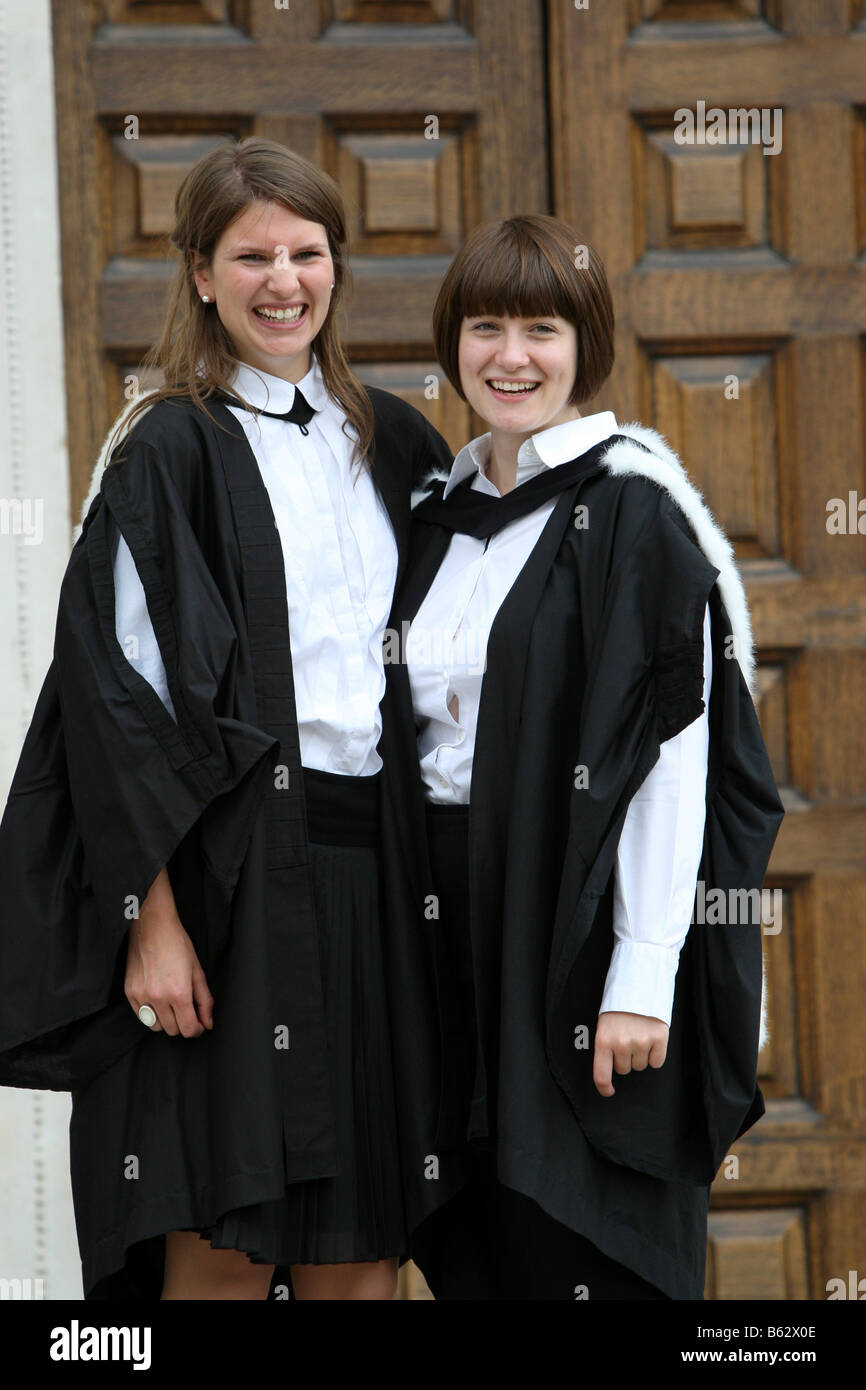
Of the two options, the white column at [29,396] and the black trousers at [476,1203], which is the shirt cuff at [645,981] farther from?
the white column at [29,396]

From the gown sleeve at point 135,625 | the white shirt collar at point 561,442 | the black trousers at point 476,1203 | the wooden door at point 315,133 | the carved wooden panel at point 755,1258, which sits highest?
the wooden door at point 315,133

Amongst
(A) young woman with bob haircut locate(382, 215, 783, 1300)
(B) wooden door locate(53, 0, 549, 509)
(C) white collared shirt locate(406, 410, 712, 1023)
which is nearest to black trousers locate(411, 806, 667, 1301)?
(A) young woman with bob haircut locate(382, 215, 783, 1300)

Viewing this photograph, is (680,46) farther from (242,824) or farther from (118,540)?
(242,824)

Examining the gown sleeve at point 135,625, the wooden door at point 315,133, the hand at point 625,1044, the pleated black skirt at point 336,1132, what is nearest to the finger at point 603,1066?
the hand at point 625,1044

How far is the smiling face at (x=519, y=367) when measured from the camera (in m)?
A: 2.39

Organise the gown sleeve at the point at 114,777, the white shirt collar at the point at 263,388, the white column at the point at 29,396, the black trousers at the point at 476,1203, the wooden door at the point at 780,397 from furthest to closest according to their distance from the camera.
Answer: the wooden door at the point at 780,397
the white column at the point at 29,396
the white shirt collar at the point at 263,388
the black trousers at the point at 476,1203
the gown sleeve at the point at 114,777

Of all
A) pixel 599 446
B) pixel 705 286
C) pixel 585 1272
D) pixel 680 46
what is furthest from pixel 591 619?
pixel 680 46

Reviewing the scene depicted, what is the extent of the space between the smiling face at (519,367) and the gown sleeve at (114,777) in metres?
0.43

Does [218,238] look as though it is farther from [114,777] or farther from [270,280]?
[114,777]

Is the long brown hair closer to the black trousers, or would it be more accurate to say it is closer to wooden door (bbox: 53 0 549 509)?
the black trousers

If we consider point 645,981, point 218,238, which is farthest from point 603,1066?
point 218,238

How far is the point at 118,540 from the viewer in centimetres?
229

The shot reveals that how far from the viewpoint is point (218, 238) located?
239cm

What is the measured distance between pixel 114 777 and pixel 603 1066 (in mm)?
768
